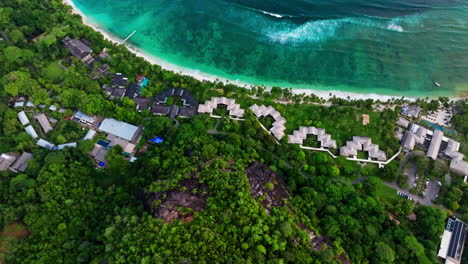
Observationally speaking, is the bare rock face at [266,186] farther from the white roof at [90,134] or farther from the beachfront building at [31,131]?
the beachfront building at [31,131]

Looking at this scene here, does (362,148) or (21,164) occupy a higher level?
(362,148)

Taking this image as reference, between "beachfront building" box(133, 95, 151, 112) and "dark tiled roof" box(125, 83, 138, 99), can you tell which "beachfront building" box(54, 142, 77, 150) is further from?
"dark tiled roof" box(125, 83, 138, 99)

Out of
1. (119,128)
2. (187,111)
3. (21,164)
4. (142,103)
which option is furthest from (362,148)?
(21,164)

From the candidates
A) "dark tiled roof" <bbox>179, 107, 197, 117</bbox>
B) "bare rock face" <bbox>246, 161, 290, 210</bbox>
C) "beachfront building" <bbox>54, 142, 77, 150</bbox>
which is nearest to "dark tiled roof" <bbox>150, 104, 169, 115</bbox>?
"dark tiled roof" <bbox>179, 107, 197, 117</bbox>

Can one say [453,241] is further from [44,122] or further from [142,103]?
[44,122]

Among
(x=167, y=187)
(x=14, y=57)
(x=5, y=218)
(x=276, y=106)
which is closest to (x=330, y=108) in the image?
(x=276, y=106)

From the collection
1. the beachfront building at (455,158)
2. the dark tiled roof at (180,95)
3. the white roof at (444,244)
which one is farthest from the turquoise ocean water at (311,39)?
the white roof at (444,244)
